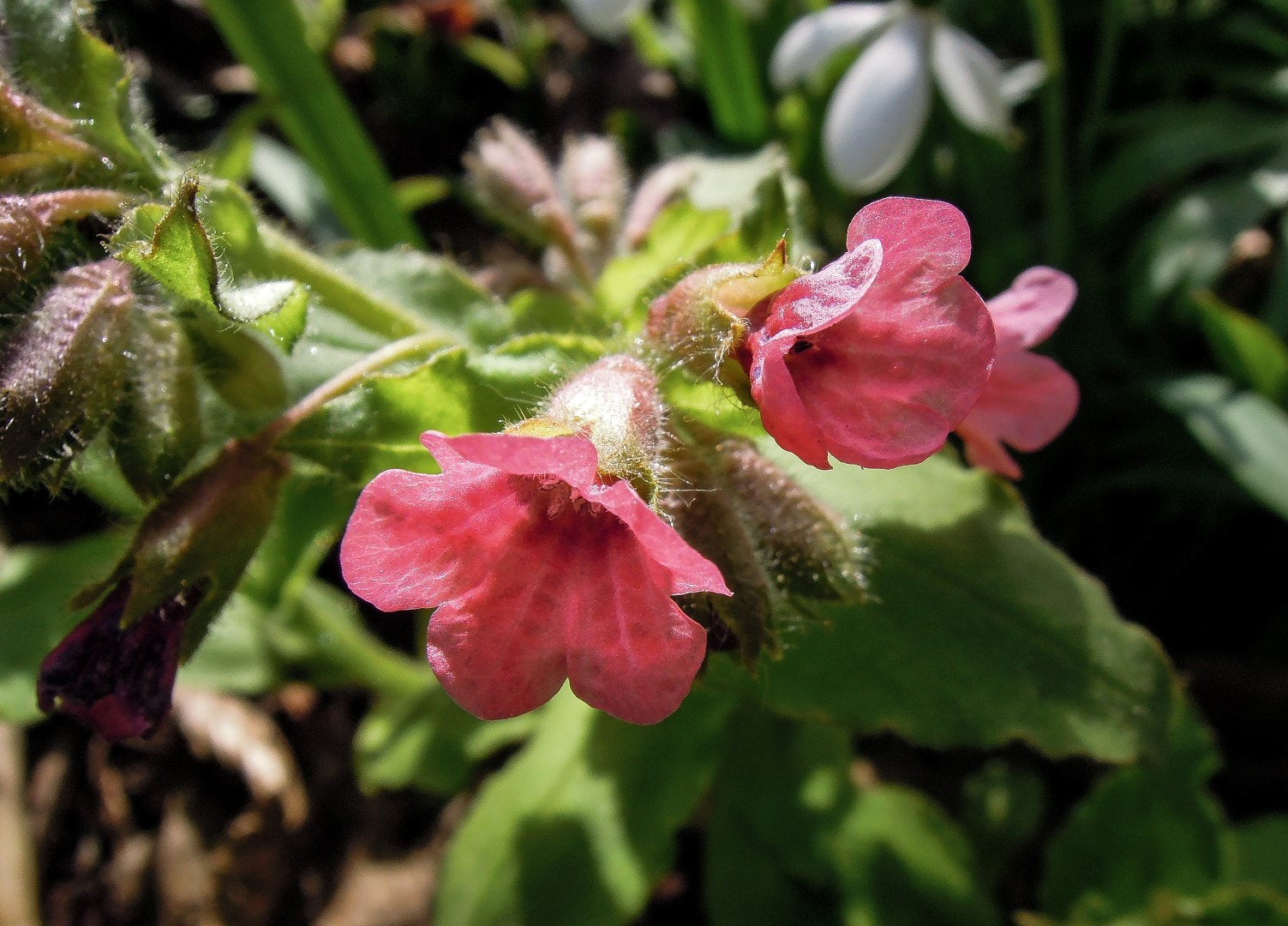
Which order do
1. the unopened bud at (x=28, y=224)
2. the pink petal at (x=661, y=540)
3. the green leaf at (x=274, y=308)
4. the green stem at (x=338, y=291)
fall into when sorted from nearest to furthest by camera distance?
1. the pink petal at (x=661, y=540)
2. the green leaf at (x=274, y=308)
3. the unopened bud at (x=28, y=224)
4. the green stem at (x=338, y=291)

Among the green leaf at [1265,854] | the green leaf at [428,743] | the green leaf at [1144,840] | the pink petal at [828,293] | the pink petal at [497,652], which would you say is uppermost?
the pink petal at [828,293]

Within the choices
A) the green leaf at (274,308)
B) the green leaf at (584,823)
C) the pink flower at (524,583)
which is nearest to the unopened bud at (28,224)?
the green leaf at (274,308)

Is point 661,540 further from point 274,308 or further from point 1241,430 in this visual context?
point 1241,430

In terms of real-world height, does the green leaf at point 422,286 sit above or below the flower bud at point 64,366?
below

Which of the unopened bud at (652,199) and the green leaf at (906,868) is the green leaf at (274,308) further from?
the green leaf at (906,868)

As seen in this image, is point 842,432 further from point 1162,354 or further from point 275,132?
point 275,132

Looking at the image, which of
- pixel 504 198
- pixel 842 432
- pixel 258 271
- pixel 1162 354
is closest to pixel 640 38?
pixel 504 198

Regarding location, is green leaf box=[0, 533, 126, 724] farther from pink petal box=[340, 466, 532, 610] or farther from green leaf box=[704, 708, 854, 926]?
green leaf box=[704, 708, 854, 926]
